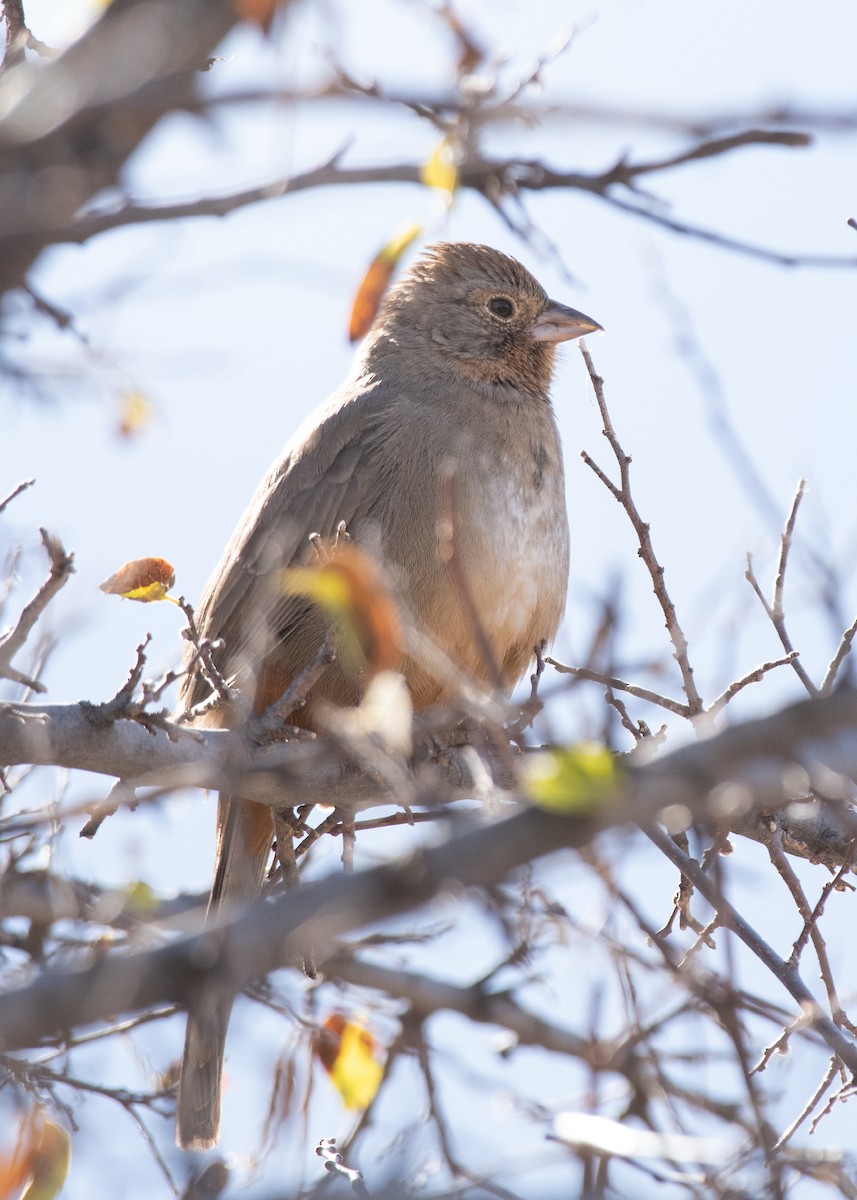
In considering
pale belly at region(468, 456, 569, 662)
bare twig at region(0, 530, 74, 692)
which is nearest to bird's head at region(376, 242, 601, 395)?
pale belly at region(468, 456, 569, 662)

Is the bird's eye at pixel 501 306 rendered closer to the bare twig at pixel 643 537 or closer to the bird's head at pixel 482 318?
the bird's head at pixel 482 318

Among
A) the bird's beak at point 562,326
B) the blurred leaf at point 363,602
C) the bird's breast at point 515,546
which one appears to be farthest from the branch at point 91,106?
the bird's beak at point 562,326

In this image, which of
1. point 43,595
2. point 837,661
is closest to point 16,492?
point 43,595

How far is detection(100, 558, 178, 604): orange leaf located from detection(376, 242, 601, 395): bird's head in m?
2.22

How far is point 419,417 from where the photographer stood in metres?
5.30

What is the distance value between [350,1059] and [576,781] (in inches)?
103

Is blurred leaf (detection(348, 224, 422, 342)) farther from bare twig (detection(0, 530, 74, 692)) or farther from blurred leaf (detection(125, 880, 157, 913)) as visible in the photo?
blurred leaf (detection(125, 880, 157, 913))

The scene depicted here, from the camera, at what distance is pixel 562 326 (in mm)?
6004

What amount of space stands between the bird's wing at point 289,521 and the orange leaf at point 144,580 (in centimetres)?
105

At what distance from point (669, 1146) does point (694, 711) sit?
191 cm

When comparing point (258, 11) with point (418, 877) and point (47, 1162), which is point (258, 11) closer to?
point (418, 877)

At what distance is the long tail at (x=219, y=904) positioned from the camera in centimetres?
453

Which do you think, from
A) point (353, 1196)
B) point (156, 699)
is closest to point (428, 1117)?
point (353, 1196)

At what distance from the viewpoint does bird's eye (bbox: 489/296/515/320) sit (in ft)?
19.9
